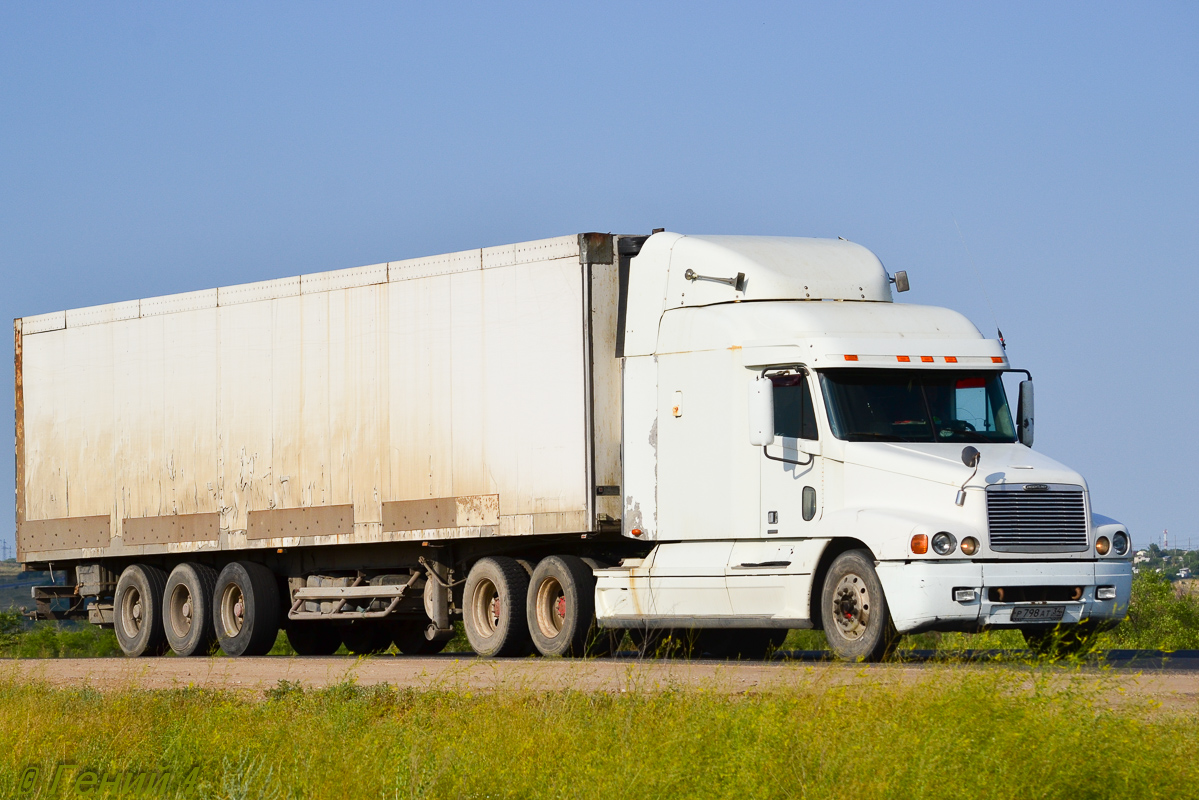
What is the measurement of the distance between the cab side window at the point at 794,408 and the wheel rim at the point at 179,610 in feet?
33.3

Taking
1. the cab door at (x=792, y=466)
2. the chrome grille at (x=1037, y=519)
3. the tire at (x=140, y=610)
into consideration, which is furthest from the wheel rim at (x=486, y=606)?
the chrome grille at (x=1037, y=519)

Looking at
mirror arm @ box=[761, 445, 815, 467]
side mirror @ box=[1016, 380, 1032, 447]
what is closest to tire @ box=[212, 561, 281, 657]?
mirror arm @ box=[761, 445, 815, 467]

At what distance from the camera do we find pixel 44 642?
45875 mm

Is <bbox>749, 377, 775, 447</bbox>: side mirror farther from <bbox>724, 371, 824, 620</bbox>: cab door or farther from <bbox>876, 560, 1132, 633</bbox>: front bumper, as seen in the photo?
<bbox>876, 560, 1132, 633</bbox>: front bumper

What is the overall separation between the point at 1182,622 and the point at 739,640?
13.4 m

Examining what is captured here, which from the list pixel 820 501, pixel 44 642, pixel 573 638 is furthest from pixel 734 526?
pixel 44 642

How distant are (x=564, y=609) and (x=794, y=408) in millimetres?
3735

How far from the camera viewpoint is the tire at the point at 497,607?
18.8 metres

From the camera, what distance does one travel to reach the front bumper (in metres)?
14.7

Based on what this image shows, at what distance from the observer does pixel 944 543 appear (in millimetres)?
14773

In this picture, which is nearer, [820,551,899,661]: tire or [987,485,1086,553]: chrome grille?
[987,485,1086,553]: chrome grille

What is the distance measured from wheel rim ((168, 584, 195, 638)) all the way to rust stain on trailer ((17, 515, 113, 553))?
1.21 meters

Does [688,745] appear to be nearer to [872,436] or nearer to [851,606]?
[851,606]

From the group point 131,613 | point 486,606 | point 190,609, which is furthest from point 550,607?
point 131,613
